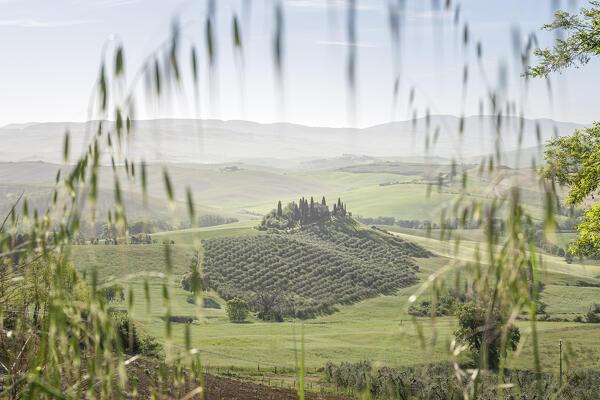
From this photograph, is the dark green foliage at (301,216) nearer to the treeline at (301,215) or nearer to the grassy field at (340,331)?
the treeline at (301,215)

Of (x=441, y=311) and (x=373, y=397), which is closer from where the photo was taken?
(x=373, y=397)

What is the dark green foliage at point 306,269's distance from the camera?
5244cm

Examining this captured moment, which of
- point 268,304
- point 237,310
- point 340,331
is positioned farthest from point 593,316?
point 237,310

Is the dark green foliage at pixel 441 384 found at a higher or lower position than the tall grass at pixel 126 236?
lower

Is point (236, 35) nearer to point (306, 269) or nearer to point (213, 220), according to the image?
point (306, 269)

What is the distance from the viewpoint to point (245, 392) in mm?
12148

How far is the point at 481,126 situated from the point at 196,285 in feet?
5.26

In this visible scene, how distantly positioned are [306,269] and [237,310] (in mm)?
17138

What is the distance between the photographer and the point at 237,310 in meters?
46.1

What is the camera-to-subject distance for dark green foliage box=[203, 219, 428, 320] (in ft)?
172

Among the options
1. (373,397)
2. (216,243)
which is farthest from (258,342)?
(216,243)

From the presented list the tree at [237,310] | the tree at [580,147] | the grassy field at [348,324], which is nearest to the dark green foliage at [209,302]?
the grassy field at [348,324]

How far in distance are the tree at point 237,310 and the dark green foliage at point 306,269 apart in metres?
1.92

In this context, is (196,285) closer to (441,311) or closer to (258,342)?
(258,342)
